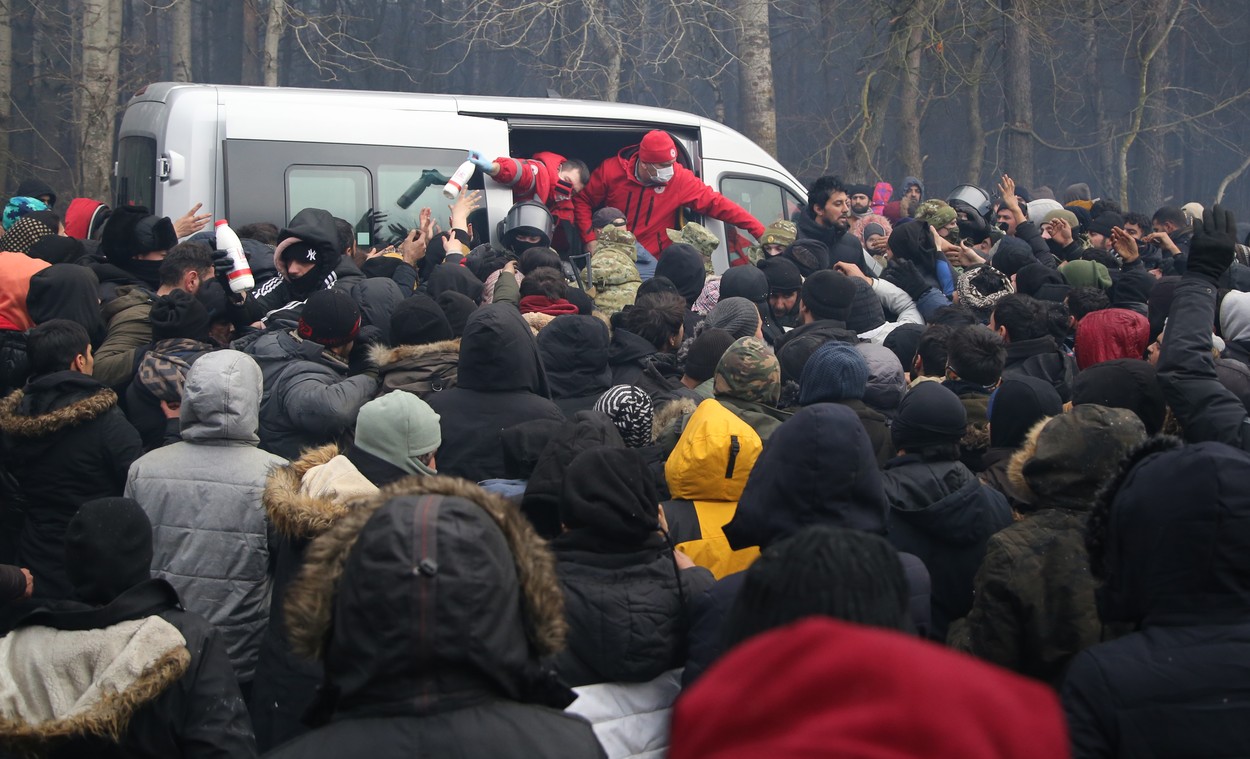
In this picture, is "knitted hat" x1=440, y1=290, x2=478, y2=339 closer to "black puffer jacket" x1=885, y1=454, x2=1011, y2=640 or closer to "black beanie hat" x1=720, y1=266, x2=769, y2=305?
"black beanie hat" x1=720, y1=266, x2=769, y2=305

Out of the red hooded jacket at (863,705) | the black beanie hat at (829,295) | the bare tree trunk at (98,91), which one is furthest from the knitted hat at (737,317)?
the bare tree trunk at (98,91)

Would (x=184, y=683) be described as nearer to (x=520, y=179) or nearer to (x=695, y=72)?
(x=520, y=179)

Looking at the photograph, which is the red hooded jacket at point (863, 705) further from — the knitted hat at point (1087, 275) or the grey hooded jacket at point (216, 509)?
the knitted hat at point (1087, 275)

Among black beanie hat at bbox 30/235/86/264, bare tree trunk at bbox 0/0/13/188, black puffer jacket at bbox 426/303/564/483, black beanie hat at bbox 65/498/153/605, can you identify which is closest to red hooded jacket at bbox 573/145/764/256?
black beanie hat at bbox 30/235/86/264

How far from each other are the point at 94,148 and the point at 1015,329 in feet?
36.1

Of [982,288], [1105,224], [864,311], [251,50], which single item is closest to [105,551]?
[864,311]

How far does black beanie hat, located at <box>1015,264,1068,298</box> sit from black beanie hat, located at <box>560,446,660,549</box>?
4492 millimetres

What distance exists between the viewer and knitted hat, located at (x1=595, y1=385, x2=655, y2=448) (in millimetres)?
4340

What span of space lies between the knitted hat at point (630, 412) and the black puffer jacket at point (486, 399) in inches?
10.5

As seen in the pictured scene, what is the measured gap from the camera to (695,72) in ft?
87.6

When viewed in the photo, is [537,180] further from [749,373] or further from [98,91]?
[98,91]

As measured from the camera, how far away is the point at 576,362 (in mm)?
5398

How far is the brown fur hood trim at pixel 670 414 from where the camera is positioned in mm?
4504

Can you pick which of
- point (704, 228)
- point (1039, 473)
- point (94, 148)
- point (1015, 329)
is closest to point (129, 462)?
point (1039, 473)
